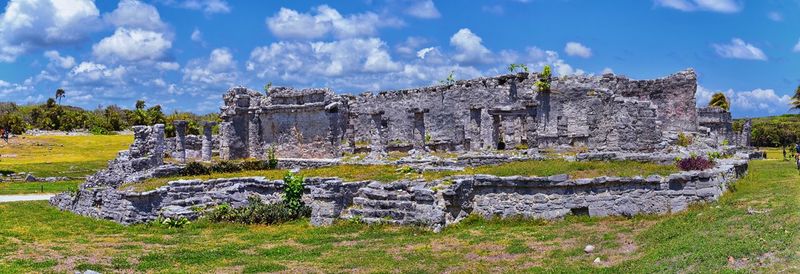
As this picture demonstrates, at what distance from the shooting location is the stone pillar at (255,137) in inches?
1629

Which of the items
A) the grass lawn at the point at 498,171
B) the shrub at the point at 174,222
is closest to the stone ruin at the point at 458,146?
the shrub at the point at 174,222

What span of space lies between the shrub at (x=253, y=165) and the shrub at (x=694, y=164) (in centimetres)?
1857

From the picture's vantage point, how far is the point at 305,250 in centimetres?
1777

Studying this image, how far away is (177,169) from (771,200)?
2220 cm

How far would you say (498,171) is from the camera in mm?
22891

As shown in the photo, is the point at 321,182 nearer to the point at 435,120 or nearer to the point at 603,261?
the point at 603,261

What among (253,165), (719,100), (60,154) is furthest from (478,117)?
(60,154)

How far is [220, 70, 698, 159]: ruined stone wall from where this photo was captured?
33562 mm

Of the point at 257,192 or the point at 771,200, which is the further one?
the point at 257,192

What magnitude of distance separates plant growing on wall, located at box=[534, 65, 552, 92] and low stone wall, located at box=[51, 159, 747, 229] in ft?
44.9

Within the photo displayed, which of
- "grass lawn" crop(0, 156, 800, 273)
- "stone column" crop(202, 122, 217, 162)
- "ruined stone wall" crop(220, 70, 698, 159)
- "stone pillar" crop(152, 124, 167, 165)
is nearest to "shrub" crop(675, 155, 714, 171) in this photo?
"grass lawn" crop(0, 156, 800, 273)

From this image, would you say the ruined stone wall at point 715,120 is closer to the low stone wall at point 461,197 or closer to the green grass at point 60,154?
the low stone wall at point 461,197

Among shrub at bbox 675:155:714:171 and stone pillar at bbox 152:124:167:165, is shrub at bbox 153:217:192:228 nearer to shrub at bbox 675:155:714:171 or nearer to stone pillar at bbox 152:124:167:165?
stone pillar at bbox 152:124:167:165

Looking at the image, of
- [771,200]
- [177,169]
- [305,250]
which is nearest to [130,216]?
[177,169]
